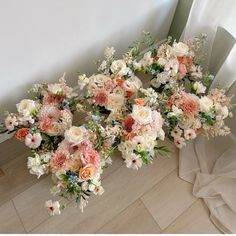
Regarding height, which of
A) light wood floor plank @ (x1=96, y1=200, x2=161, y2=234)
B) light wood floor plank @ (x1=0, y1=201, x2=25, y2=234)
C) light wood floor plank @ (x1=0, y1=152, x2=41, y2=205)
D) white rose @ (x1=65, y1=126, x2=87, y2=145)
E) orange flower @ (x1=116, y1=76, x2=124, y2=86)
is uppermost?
orange flower @ (x1=116, y1=76, x2=124, y2=86)

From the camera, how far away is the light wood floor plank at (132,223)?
1.29 metres

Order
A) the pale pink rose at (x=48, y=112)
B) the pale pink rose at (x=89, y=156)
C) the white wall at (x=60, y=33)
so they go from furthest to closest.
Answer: the pale pink rose at (x=48, y=112) < the pale pink rose at (x=89, y=156) < the white wall at (x=60, y=33)

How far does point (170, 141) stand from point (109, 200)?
0.43 meters

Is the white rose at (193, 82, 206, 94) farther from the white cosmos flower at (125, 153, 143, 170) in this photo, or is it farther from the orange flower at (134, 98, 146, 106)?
the white cosmos flower at (125, 153, 143, 170)

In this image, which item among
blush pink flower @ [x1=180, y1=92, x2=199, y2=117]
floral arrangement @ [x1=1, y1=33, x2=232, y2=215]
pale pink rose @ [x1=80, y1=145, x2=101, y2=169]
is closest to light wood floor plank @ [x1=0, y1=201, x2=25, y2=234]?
floral arrangement @ [x1=1, y1=33, x2=232, y2=215]

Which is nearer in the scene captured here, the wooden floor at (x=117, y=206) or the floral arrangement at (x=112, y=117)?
the floral arrangement at (x=112, y=117)

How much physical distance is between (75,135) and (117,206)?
44 cm

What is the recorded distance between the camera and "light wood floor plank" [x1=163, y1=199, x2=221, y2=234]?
1328 millimetres

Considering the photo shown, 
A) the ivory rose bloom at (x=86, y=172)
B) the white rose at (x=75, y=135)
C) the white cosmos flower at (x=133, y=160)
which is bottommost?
the white cosmos flower at (x=133, y=160)

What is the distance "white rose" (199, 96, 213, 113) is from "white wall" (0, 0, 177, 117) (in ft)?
1.56

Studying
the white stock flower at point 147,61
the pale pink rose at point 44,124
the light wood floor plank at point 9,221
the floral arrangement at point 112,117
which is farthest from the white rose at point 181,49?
the light wood floor plank at point 9,221

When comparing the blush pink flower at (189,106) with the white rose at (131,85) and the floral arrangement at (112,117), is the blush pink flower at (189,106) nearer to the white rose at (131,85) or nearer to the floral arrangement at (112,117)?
the floral arrangement at (112,117)

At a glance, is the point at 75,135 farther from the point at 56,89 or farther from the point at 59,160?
the point at 56,89

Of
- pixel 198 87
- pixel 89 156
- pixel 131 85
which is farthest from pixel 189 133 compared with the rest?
pixel 89 156
